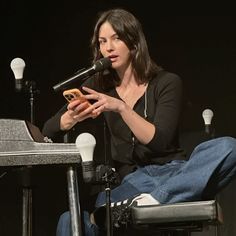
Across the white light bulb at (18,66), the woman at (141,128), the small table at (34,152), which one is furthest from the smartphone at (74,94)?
the white light bulb at (18,66)

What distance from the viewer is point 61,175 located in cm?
278

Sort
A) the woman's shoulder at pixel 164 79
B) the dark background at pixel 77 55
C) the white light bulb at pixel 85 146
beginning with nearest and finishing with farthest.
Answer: the white light bulb at pixel 85 146
the woman's shoulder at pixel 164 79
the dark background at pixel 77 55

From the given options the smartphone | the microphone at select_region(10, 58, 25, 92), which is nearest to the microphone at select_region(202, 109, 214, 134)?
the microphone at select_region(10, 58, 25, 92)

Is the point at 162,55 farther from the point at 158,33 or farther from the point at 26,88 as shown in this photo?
the point at 26,88

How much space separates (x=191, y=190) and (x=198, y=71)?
1.53 meters

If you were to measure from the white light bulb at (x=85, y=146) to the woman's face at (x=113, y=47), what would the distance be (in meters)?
0.62

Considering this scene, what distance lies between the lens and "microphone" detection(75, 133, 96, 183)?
1.32 meters

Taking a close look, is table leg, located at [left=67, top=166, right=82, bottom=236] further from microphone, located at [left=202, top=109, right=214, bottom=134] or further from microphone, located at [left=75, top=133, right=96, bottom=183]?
microphone, located at [left=202, top=109, right=214, bottom=134]

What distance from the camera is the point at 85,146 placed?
1.32 meters

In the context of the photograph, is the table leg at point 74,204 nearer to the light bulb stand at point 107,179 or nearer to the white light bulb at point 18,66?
the light bulb stand at point 107,179

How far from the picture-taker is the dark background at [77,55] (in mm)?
2812

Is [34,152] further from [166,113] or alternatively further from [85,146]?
[166,113]

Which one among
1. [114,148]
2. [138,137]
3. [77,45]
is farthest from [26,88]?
[77,45]

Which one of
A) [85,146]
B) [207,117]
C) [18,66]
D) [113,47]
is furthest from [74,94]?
[207,117]
